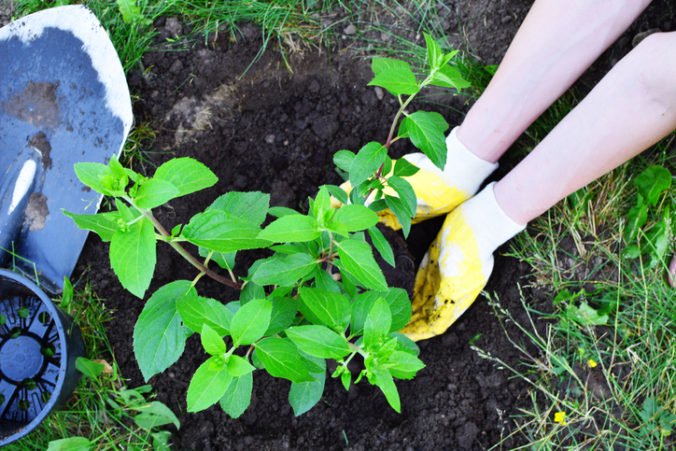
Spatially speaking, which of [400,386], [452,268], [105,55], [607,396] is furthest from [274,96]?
[607,396]

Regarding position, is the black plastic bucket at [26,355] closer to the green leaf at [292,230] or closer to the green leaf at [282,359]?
the green leaf at [282,359]

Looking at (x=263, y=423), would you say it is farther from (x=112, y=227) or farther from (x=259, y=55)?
(x=259, y=55)

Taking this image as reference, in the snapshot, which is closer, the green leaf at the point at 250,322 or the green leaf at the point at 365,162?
the green leaf at the point at 250,322

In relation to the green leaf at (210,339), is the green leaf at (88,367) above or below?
below

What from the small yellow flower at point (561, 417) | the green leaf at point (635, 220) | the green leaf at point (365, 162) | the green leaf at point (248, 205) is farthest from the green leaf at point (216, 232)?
the green leaf at point (635, 220)

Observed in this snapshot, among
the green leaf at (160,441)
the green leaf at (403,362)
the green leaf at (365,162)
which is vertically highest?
the green leaf at (365,162)

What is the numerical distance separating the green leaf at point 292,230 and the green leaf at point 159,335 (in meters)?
0.29

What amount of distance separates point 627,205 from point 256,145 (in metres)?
1.27

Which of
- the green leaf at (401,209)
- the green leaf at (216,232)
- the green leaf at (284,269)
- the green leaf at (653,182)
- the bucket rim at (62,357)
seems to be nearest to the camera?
the green leaf at (216,232)

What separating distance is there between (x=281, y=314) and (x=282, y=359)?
172 mm

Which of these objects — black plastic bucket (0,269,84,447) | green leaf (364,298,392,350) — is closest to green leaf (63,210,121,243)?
green leaf (364,298,392,350)

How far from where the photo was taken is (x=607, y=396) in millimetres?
1983

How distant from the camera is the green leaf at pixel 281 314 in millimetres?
1379

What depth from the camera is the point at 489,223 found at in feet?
6.25
